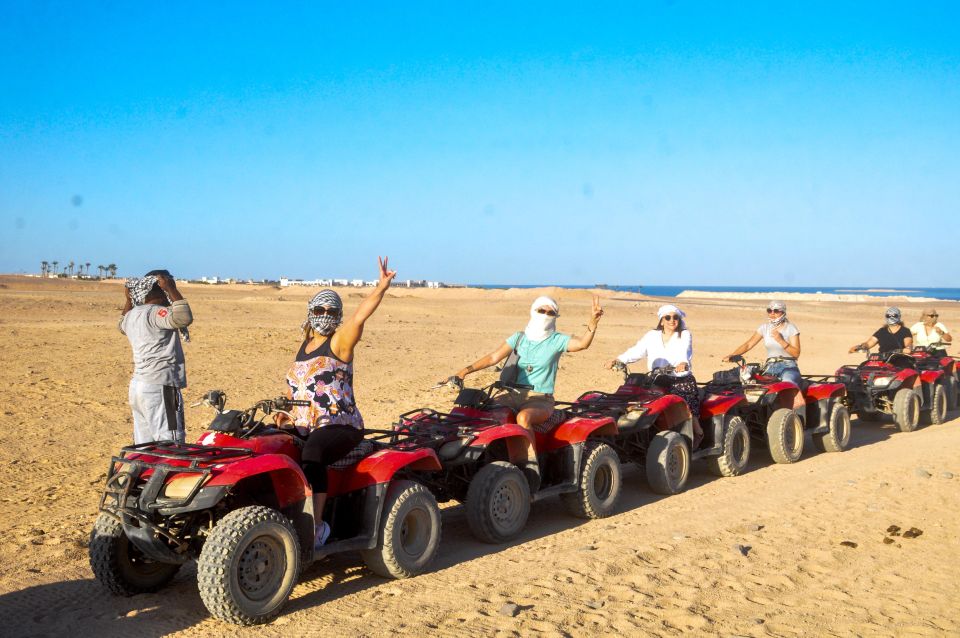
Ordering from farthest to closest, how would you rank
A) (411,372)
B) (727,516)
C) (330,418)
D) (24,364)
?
(411,372) < (24,364) < (727,516) < (330,418)

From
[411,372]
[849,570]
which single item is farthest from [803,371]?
[849,570]

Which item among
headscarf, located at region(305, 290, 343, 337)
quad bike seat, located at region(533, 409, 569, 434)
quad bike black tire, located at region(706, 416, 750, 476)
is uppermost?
headscarf, located at region(305, 290, 343, 337)

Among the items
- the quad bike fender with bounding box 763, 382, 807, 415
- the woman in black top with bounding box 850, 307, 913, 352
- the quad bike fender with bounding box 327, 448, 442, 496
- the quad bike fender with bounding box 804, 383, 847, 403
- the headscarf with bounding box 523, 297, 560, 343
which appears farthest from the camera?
the woman in black top with bounding box 850, 307, 913, 352

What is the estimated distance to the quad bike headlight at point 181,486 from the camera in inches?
207

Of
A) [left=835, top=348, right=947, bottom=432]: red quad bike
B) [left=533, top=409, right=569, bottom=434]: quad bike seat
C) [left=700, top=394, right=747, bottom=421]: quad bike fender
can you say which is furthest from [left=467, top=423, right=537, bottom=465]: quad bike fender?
[left=835, top=348, right=947, bottom=432]: red quad bike

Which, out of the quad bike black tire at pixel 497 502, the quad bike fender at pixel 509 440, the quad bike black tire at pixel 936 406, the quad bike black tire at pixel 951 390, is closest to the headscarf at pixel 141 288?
the quad bike fender at pixel 509 440

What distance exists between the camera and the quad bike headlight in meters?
5.27

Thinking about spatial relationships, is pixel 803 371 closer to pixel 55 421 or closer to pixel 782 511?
pixel 782 511

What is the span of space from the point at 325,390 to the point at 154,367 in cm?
200

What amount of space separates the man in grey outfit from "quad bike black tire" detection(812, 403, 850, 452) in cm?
875

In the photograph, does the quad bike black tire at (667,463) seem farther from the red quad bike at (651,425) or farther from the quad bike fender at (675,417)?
the quad bike fender at (675,417)

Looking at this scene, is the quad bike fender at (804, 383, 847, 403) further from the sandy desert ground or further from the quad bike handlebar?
the quad bike handlebar

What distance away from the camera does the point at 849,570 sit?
6633 millimetres

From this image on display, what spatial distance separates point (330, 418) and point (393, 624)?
4.84 ft
